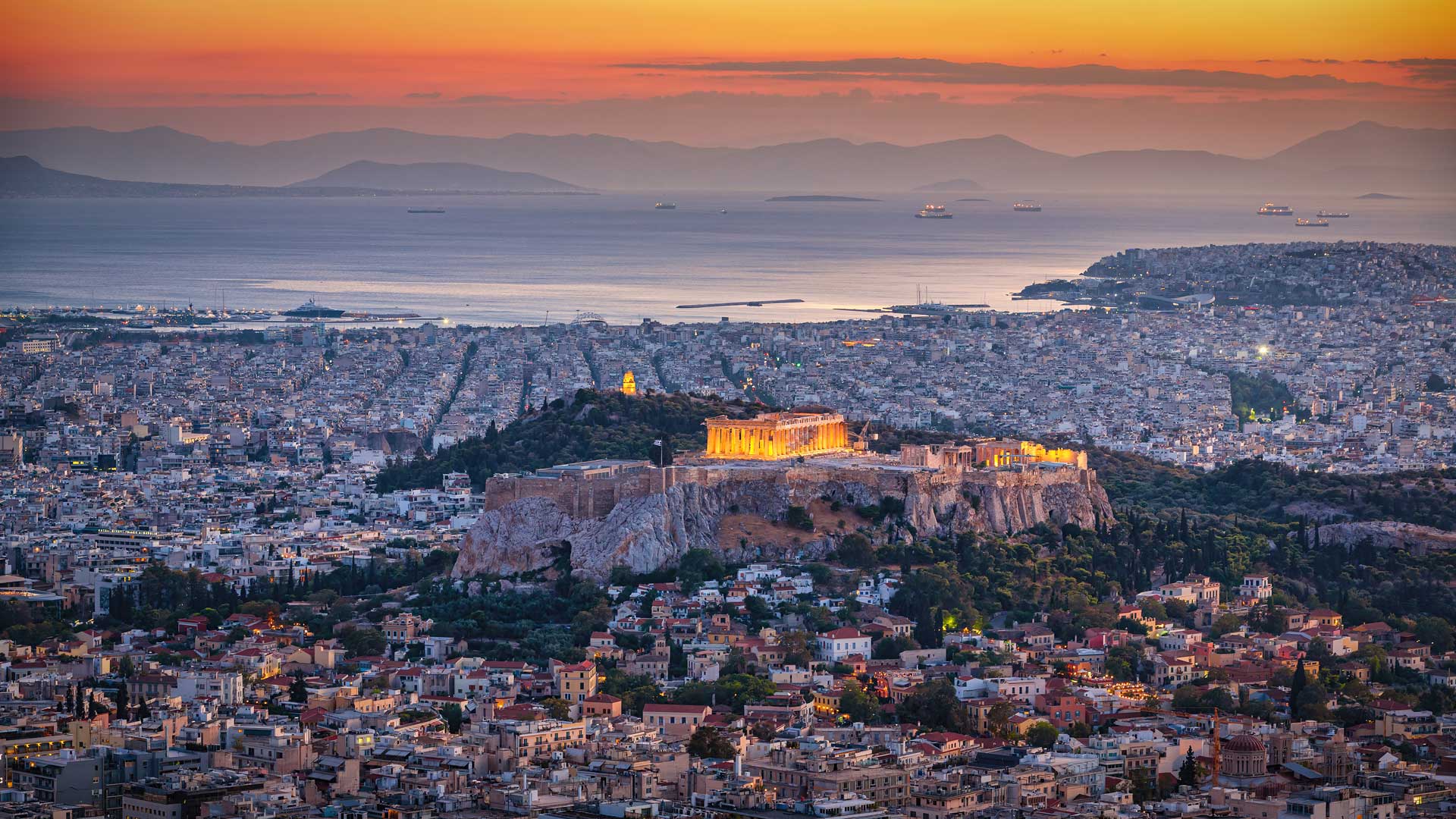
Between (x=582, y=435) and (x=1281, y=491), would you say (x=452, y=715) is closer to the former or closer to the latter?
(x=582, y=435)

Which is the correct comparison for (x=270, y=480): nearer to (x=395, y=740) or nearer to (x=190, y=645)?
(x=190, y=645)

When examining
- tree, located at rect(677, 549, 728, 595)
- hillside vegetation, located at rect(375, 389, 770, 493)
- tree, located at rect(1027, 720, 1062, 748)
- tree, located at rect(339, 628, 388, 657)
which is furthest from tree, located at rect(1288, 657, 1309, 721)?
hillside vegetation, located at rect(375, 389, 770, 493)

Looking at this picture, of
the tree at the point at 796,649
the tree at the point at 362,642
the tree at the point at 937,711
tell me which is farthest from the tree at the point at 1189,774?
the tree at the point at 362,642

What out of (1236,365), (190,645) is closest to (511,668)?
(190,645)

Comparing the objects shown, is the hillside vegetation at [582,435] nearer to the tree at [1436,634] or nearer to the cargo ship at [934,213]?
the tree at [1436,634]

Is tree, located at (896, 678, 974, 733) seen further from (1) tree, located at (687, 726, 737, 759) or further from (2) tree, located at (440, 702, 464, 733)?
(2) tree, located at (440, 702, 464, 733)
